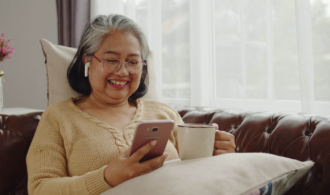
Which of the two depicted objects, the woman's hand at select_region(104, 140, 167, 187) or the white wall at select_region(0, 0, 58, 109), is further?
the white wall at select_region(0, 0, 58, 109)

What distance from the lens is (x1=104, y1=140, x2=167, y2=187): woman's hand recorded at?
2.42ft

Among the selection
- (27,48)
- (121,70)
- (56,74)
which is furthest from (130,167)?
(27,48)

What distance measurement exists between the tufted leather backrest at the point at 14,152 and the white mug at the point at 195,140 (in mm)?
712

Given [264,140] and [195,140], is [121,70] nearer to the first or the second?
[195,140]

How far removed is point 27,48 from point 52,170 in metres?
2.62

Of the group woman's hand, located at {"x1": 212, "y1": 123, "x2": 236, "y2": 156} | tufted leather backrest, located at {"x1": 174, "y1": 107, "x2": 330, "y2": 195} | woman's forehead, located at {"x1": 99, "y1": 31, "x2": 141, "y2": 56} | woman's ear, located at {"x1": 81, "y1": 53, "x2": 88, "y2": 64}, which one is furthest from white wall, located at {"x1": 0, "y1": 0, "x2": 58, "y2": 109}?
woman's hand, located at {"x1": 212, "y1": 123, "x2": 236, "y2": 156}

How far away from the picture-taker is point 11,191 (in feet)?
3.67

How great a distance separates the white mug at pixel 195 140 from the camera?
0.80 m

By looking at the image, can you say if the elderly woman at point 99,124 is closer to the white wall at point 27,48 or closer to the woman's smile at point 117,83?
the woman's smile at point 117,83

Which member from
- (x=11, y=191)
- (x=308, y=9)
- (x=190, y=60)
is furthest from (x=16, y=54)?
(x=308, y=9)

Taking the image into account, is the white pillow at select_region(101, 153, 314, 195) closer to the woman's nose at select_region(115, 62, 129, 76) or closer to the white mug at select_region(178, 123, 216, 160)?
the white mug at select_region(178, 123, 216, 160)

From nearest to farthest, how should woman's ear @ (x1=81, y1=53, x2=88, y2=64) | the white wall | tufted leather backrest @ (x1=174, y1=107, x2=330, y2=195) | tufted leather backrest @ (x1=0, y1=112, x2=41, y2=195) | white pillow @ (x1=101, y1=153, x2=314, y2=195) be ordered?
white pillow @ (x1=101, y1=153, x2=314, y2=195) < tufted leather backrest @ (x1=174, y1=107, x2=330, y2=195) < tufted leather backrest @ (x1=0, y1=112, x2=41, y2=195) < woman's ear @ (x1=81, y1=53, x2=88, y2=64) < the white wall

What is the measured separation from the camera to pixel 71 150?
1.00 meters

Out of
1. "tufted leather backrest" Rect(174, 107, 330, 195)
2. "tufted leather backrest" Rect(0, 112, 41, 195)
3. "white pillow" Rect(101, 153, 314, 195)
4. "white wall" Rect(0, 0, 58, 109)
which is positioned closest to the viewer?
"white pillow" Rect(101, 153, 314, 195)
